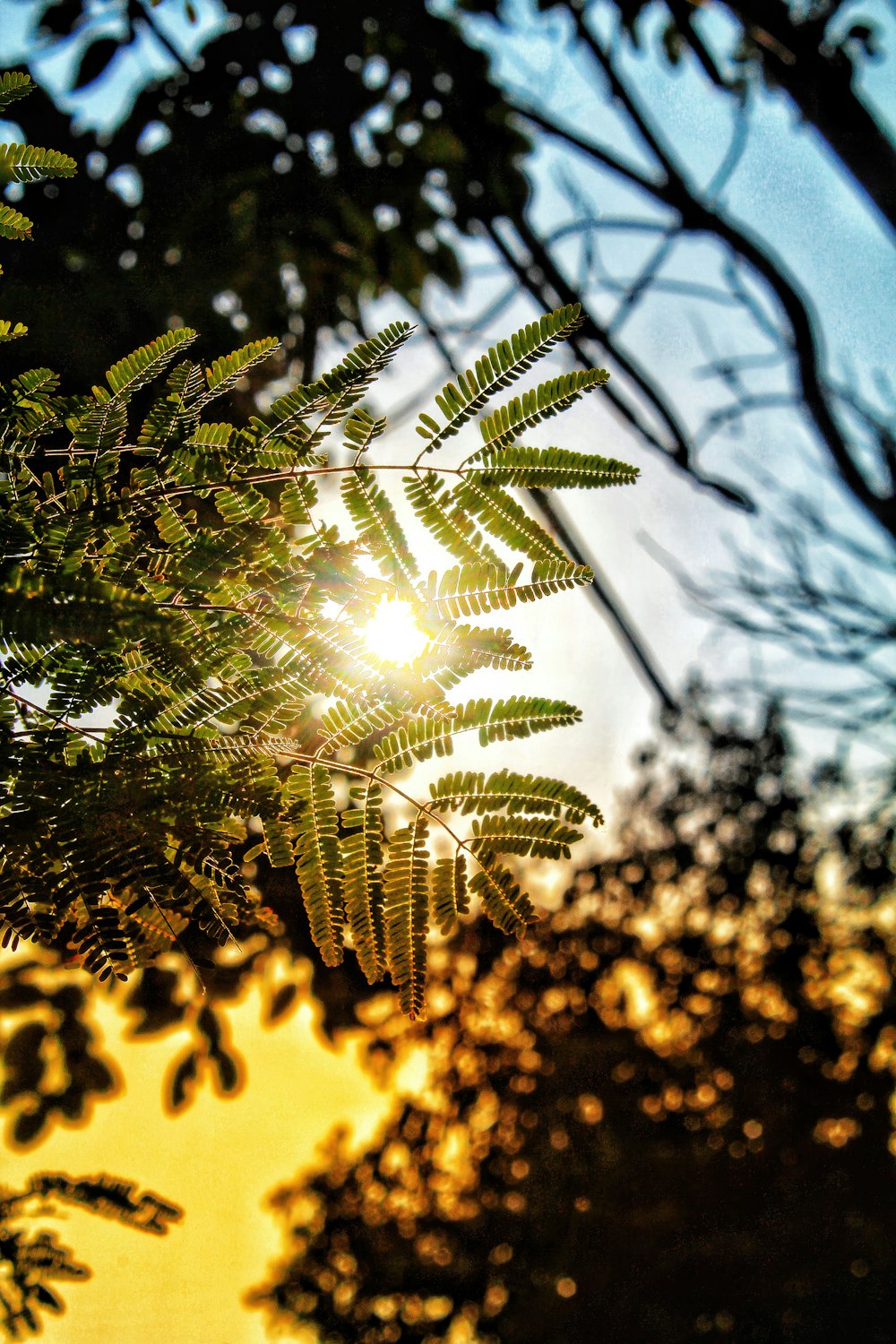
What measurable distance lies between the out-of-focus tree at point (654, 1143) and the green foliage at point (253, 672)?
5130mm

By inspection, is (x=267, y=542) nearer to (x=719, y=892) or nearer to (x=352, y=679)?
(x=352, y=679)

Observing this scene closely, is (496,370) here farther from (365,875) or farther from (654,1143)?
(654,1143)

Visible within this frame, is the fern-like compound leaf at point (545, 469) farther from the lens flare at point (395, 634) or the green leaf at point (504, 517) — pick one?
the lens flare at point (395, 634)

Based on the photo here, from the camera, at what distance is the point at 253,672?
0.76 metres

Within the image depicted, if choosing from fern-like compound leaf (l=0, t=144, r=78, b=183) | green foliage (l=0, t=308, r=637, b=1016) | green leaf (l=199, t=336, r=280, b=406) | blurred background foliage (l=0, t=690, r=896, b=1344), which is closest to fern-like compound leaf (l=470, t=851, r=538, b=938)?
green foliage (l=0, t=308, r=637, b=1016)

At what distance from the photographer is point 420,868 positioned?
0.86m

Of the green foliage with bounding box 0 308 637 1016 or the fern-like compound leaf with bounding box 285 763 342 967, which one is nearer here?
the green foliage with bounding box 0 308 637 1016

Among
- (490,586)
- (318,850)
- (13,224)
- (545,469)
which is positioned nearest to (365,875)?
(318,850)

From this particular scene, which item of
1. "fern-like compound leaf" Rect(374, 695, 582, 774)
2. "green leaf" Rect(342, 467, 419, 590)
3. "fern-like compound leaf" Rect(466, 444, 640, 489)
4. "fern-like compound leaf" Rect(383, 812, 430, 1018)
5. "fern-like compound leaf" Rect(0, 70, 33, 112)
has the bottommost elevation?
"fern-like compound leaf" Rect(383, 812, 430, 1018)

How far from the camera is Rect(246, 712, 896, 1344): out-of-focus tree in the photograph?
587cm

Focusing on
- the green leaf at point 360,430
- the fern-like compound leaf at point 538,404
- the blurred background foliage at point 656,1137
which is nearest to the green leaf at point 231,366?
the green leaf at point 360,430

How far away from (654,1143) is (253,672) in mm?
6529

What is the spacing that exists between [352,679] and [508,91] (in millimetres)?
3606

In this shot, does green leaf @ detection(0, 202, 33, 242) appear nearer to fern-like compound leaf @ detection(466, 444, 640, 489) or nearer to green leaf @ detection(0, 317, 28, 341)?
green leaf @ detection(0, 317, 28, 341)
